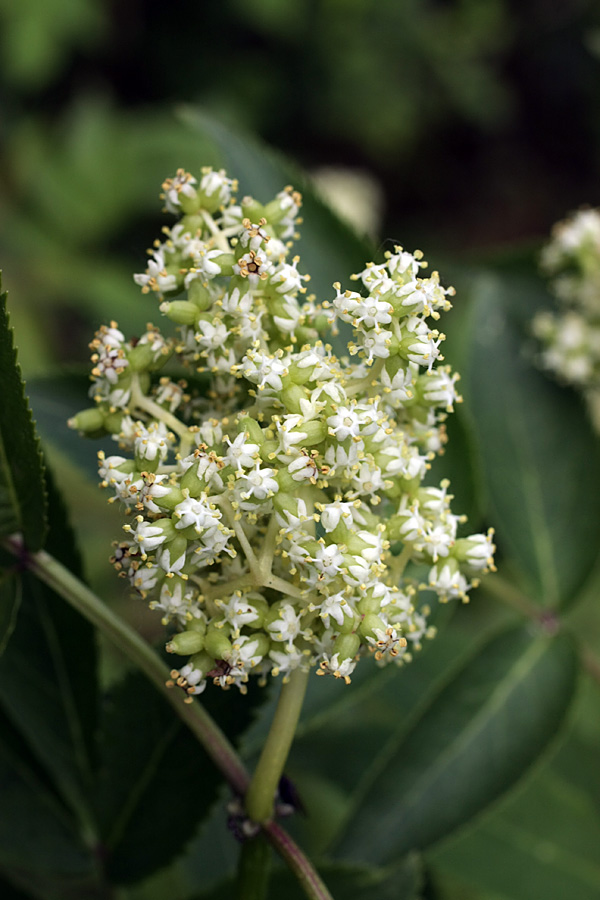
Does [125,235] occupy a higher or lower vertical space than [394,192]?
lower

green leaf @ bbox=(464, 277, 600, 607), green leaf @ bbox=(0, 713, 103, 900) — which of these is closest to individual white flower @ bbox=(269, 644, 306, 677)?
green leaf @ bbox=(0, 713, 103, 900)

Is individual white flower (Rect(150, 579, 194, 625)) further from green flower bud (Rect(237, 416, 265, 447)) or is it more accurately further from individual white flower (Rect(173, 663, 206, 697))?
green flower bud (Rect(237, 416, 265, 447))

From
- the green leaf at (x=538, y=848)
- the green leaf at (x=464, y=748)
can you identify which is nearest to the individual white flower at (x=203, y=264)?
the green leaf at (x=464, y=748)

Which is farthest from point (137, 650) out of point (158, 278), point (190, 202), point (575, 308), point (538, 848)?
point (575, 308)

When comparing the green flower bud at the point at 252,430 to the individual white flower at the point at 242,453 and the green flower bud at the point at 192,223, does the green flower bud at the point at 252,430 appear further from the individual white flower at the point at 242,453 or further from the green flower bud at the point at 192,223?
the green flower bud at the point at 192,223

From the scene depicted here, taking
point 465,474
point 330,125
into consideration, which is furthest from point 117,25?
point 465,474

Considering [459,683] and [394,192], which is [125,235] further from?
[459,683]
